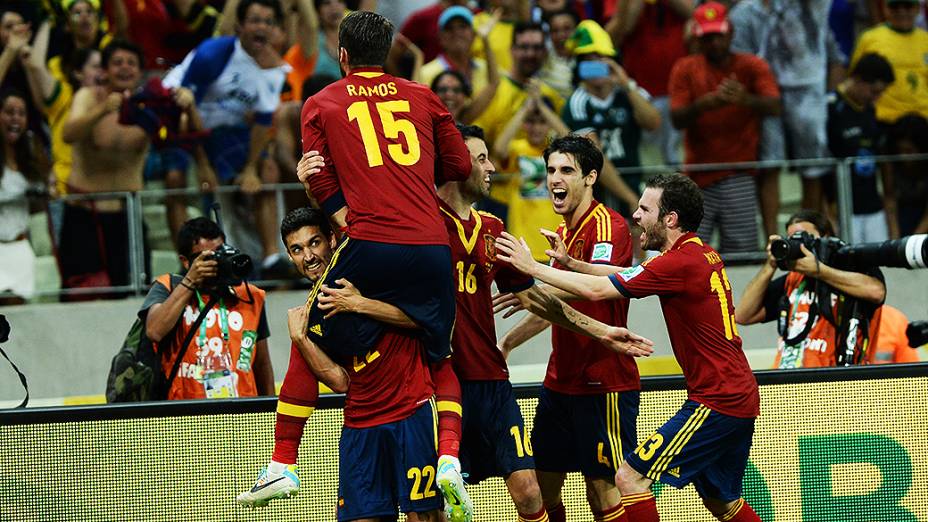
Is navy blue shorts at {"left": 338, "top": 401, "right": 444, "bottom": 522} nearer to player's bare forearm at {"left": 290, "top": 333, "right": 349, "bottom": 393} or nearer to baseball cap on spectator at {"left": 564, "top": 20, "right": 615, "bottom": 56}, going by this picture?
player's bare forearm at {"left": 290, "top": 333, "right": 349, "bottom": 393}

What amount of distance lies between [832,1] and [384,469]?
8.88 meters

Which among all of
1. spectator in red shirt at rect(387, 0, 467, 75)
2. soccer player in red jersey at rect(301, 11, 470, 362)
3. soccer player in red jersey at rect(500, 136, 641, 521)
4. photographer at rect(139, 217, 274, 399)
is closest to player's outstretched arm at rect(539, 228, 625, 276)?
soccer player in red jersey at rect(500, 136, 641, 521)

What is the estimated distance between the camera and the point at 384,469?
21.6 feet

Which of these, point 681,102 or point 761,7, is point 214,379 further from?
point 761,7

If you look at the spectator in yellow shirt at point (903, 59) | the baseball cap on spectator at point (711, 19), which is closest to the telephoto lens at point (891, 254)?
the baseball cap on spectator at point (711, 19)

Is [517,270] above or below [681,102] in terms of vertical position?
below

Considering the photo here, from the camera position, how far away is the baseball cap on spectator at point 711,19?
12227 millimetres

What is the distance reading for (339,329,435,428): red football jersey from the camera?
658cm

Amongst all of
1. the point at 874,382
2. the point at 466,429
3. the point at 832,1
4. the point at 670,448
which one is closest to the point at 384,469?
the point at 466,429

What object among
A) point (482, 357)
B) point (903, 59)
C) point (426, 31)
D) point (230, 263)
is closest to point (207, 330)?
point (230, 263)

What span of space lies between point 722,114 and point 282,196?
3891 mm

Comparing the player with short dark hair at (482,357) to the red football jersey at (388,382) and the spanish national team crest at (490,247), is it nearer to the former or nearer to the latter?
the spanish national team crest at (490,247)

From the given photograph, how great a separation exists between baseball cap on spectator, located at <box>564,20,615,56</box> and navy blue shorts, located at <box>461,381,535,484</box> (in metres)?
5.41

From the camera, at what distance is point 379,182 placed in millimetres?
6379
